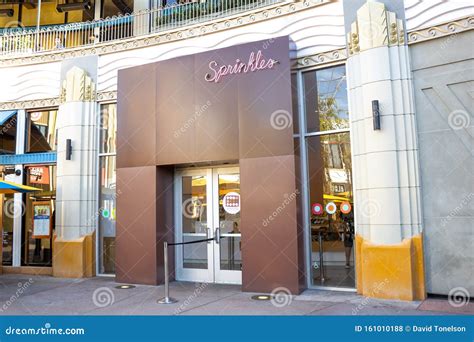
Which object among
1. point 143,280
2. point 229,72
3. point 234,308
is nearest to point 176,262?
point 143,280

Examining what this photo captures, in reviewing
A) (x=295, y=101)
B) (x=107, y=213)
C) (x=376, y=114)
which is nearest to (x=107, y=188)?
(x=107, y=213)

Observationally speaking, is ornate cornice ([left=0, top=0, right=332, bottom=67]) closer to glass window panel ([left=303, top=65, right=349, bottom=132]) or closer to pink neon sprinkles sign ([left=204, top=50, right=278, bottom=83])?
pink neon sprinkles sign ([left=204, top=50, right=278, bottom=83])

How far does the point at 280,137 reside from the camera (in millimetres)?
8281

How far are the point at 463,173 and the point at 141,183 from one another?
6.47 metres

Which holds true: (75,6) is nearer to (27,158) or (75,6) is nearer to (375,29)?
(27,158)

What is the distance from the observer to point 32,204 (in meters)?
11.4

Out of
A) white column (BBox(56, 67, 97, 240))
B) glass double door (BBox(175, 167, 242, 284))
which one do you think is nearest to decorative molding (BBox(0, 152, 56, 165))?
white column (BBox(56, 67, 97, 240))

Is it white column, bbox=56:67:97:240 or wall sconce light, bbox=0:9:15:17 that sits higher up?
wall sconce light, bbox=0:9:15:17

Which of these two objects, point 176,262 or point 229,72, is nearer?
point 229,72

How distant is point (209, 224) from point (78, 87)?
5048 mm

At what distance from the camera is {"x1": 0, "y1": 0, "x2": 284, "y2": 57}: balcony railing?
409 inches

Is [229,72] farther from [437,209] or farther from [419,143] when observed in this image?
[437,209]

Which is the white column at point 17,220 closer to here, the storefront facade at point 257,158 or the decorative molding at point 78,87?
the storefront facade at point 257,158

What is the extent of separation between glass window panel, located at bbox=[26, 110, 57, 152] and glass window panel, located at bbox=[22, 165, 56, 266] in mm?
557
